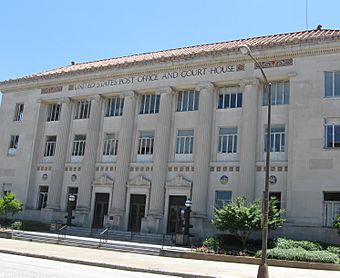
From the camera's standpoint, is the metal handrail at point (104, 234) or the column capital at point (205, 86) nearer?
the metal handrail at point (104, 234)

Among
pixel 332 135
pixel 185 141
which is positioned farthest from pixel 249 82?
pixel 332 135

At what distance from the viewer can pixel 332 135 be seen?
100 ft

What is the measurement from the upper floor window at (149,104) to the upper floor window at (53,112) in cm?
969

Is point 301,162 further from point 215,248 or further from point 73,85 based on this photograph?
point 73,85

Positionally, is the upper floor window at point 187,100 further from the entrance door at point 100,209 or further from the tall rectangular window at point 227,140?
the entrance door at point 100,209

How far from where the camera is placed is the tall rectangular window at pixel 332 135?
30.3 m

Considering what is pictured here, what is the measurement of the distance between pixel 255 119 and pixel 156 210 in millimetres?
10436

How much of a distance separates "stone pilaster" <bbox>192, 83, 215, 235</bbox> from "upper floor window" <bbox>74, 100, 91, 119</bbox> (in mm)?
11834

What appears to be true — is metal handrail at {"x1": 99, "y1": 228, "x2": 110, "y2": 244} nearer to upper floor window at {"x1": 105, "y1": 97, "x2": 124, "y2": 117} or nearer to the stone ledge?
the stone ledge

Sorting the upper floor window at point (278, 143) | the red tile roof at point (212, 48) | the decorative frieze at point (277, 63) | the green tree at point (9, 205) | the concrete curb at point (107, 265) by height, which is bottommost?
the concrete curb at point (107, 265)

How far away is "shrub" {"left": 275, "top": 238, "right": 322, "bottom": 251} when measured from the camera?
86.3 ft

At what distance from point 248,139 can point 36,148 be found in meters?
21.8

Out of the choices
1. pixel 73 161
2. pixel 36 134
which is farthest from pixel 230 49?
pixel 36 134

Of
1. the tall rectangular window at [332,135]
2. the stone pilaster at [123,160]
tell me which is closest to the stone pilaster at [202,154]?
the stone pilaster at [123,160]
